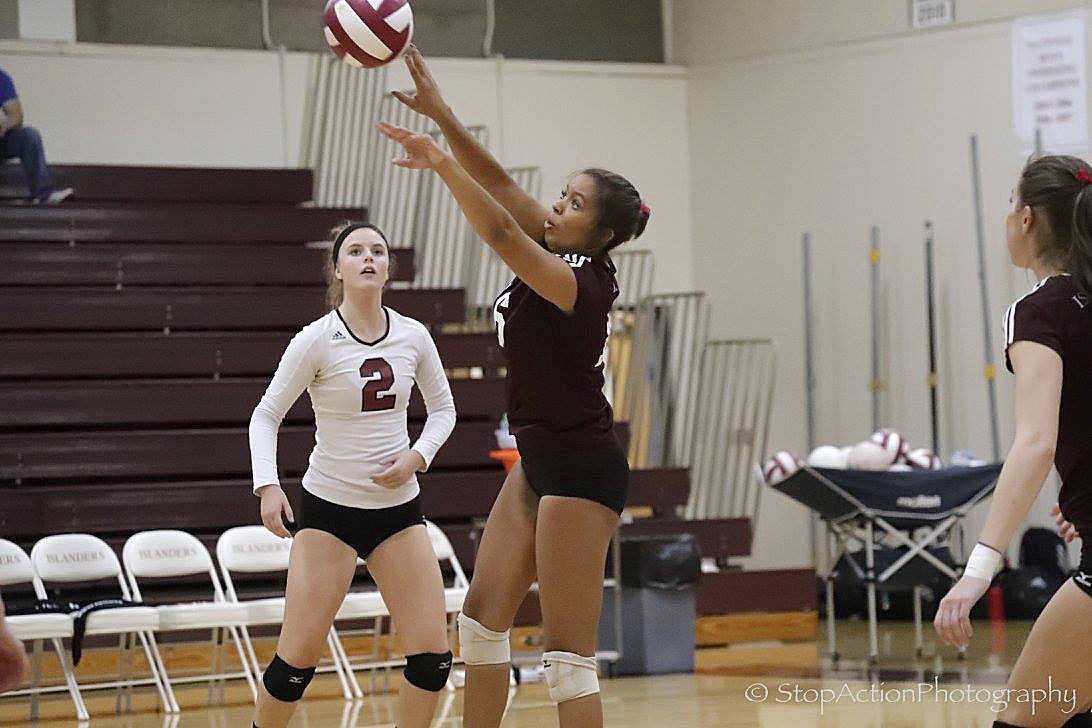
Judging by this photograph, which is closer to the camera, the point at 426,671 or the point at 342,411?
the point at 426,671

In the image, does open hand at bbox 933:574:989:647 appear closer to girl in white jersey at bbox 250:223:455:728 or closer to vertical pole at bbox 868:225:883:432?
girl in white jersey at bbox 250:223:455:728

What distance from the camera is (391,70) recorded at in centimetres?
1205

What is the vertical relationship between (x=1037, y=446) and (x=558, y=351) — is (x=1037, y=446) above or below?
below

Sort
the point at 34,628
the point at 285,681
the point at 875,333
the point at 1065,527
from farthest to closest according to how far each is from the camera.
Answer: the point at 875,333
the point at 34,628
the point at 285,681
the point at 1065,527

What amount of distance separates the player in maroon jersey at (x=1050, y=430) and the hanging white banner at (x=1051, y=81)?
797 cm

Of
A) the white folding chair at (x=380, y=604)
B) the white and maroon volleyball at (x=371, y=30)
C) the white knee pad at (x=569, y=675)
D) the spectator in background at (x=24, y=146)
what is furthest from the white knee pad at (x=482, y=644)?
the spectator in background at (x=24, y=146)

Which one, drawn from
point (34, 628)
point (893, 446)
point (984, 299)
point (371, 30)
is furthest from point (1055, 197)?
point (984, 299)

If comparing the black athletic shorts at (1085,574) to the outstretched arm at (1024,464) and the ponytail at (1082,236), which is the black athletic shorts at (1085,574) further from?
the ponytail at (1082,236)

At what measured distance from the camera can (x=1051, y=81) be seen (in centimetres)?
1079

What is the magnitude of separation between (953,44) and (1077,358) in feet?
28.9

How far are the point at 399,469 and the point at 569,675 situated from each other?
1.11 meters

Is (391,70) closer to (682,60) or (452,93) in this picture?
(452,93)

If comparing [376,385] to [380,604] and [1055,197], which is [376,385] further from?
[380,604]

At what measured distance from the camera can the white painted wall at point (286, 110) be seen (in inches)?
448
